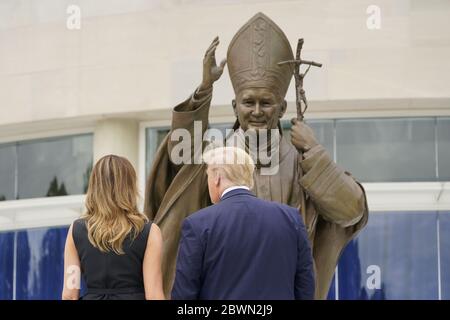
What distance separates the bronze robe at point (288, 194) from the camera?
6527 millimetres

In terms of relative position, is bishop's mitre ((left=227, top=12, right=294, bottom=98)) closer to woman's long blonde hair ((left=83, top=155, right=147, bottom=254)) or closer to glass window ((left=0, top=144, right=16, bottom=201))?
woman's long blonde hair ((left=83, top=155, right=147, bottom=254))

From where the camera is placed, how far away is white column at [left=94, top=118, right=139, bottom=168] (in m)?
17.8

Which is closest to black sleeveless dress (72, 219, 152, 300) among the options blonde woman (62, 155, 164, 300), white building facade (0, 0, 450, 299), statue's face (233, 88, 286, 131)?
blonde woman (62, 155, 164, 300)

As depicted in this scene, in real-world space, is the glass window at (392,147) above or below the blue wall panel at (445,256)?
above

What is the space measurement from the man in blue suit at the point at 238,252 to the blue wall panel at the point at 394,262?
12.5 m

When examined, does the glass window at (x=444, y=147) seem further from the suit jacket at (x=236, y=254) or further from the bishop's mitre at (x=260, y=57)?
the suit jacket at (x=236, y=254)

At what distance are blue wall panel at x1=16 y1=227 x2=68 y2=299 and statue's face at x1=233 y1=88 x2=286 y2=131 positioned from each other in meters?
11.8

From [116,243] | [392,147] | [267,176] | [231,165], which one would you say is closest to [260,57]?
[267,176]

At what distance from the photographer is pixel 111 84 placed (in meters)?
17.4

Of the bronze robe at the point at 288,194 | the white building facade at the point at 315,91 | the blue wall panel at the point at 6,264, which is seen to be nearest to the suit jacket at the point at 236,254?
the bronze robe at the point at 288,194

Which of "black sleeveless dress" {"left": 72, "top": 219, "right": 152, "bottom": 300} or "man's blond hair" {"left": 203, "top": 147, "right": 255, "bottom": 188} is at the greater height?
"man's blond hair" {"left": 203, "top": 147, "right": 255, "bottom": 188}

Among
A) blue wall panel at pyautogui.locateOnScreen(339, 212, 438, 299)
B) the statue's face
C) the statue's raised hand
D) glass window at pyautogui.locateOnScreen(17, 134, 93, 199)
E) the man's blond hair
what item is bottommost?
blue wall panel at pyautogui.locateOnScreen(339, 212, 438, 299)

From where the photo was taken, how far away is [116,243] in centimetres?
506
